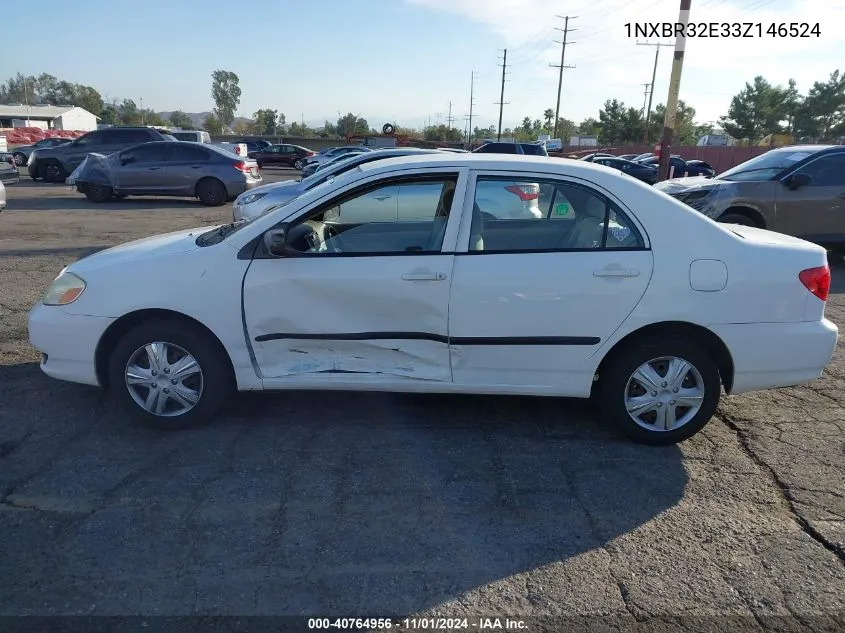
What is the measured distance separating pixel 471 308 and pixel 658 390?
1229 millimetres

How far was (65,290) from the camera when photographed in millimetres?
4051

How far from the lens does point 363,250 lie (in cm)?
399

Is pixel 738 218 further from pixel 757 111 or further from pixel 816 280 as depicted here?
pixel 757 111

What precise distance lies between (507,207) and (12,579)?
10.5 ft

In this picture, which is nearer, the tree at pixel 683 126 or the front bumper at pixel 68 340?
the front bumper at pixel 68 340

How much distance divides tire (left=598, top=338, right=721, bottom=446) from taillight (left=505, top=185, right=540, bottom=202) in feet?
3.58

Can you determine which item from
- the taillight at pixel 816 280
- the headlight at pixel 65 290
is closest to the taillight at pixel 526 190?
the taillight at pixel 816 280

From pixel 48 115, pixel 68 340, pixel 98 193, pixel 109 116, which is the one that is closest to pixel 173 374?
pixel 68 340

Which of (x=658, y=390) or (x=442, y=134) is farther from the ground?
(x=442, y=134)

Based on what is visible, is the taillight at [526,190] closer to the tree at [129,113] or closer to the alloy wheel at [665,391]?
the alloy wheel at [665,391]

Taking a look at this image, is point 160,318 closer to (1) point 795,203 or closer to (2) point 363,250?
(2) point 363,250

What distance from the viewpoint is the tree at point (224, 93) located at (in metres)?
125

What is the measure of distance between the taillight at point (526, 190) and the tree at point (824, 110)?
66.7 meters

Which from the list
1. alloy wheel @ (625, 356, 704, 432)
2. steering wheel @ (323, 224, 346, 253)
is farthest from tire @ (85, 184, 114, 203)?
alloy wheel @ (625, 356, 704, 432)
